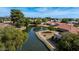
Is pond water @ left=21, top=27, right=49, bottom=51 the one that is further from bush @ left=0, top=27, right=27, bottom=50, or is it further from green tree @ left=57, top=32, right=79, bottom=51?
green tree @ left=57, top=32, right=79, bottom=51

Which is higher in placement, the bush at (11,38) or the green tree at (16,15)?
the green tree at (16,15)

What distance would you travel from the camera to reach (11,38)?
147 inches

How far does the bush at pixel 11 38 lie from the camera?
3705mm

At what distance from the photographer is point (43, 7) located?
371 cm

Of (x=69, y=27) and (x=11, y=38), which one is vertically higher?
(x=69, y=27)

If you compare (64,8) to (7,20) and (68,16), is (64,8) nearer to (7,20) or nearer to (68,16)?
(68,16)

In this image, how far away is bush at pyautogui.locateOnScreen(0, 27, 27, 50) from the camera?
3.71 metres

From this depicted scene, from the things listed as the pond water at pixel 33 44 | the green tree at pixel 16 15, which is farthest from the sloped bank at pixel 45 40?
the green tree at pixel 16 15

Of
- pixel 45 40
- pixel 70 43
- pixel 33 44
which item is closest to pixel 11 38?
pixel 33 44

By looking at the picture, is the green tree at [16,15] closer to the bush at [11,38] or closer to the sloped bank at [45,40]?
the bush at [11,38]

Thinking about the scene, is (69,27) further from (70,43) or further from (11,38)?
(11,38)

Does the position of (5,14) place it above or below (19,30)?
above
